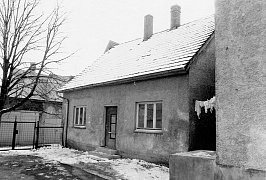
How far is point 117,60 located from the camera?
549 inches

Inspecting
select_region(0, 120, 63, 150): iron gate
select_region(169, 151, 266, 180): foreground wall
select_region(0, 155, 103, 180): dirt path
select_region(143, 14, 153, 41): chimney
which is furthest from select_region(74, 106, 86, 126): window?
select_region(169, 151, 266, 180): foreground wall

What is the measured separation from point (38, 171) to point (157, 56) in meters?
6.79

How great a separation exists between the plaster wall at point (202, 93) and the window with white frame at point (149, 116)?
1.50 m

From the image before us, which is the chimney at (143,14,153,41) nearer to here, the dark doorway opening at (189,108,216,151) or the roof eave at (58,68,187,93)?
the roof eave at (58,68,187,93)

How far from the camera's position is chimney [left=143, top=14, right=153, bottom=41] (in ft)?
48.1

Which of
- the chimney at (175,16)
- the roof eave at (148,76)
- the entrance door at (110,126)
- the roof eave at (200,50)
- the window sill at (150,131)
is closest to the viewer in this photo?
the roof eave at (200,50)

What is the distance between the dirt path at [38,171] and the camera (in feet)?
23.9

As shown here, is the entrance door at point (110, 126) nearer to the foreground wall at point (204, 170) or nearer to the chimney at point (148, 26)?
the chimney at point (148, 26)

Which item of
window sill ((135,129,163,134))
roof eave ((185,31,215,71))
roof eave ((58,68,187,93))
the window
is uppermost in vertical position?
roof eave ((185,31,215,71))

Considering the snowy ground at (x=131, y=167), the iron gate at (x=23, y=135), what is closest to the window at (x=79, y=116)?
the iron gate at (x=23, y=135)

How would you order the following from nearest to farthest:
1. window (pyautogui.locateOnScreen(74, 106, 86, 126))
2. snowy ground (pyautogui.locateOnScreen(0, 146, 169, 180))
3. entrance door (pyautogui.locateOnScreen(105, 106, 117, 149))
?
snowy ground (pyautogui.locateOnScreen(0, 146, 169, 180)) → entrance door (pyautogui.locateOnScreen(105, 106, 117, 149)) → window (pyautogui.locateOnScreen(74, 106, 86, 126))

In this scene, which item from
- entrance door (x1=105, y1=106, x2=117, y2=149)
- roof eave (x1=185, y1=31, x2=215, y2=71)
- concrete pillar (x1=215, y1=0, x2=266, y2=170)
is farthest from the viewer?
entrance door (x1=105, y1=106, x2=117, y2=149)

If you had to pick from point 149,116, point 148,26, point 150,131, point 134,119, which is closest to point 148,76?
point 149,116

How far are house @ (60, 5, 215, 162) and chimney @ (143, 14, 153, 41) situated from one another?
7.3 inches
